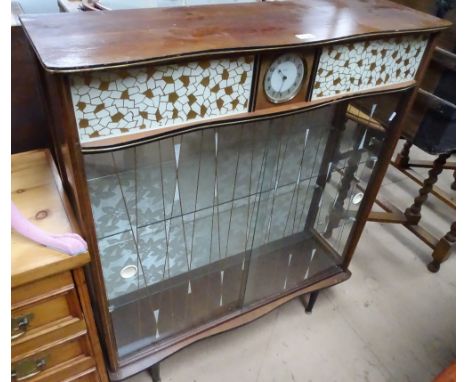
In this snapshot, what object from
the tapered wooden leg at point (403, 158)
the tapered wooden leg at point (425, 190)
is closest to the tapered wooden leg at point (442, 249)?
the tapered wooden leg at point (425, 190)

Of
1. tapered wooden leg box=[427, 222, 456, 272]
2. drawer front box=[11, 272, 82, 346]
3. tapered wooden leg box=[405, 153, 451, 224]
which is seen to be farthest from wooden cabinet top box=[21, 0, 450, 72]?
tapered wooden leg box=[427, 222, 456, 272]

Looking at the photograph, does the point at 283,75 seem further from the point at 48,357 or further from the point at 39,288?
the point at 48,357

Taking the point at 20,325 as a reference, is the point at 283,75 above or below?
above

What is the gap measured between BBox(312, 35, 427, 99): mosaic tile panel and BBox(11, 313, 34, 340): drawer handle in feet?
2.55

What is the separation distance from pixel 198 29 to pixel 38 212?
51 centimetres

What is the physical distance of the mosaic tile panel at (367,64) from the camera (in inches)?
32.8

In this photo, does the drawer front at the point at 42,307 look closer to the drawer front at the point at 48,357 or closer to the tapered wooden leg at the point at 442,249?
the drawer front at the point at 48,357

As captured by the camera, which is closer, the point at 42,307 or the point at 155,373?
the point at 42,307

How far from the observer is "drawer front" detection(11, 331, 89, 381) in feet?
2.75

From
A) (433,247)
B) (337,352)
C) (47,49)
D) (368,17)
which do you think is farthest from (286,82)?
(433,247)

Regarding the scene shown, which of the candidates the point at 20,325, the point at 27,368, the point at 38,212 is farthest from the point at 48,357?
the point at 38,212

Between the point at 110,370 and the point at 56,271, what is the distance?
1.55 feet

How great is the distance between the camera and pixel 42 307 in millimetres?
796

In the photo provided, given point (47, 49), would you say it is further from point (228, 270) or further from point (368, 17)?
point (228, 270)
